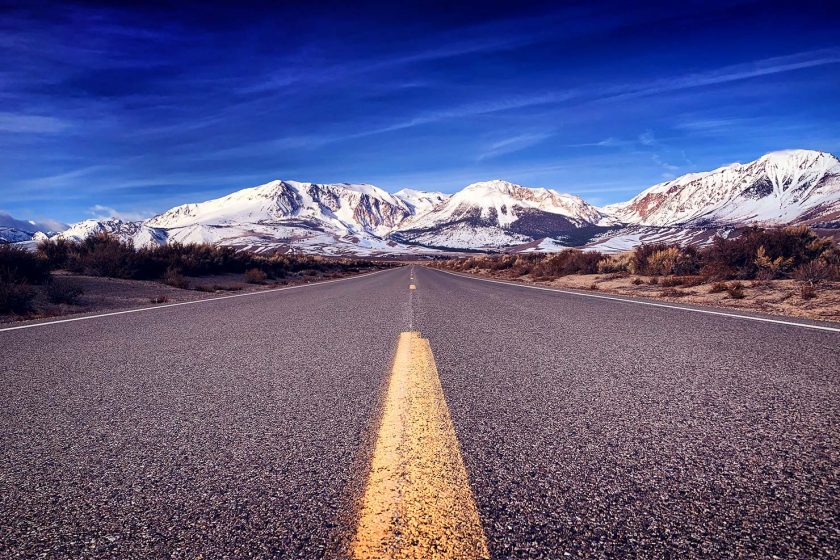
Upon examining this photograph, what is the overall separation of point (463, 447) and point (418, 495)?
1.43 ft

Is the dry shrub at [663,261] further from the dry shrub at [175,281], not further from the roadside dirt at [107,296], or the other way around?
the dry shrub at [175,281]

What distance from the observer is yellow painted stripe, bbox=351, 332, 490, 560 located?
115cm

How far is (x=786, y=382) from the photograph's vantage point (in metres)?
2.72

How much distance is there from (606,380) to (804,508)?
1.50 metres

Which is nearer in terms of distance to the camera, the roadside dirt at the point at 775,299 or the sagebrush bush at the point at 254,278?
the roadside dirt at the point at 775,299

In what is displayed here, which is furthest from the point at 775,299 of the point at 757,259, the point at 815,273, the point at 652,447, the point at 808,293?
the point at 652,447

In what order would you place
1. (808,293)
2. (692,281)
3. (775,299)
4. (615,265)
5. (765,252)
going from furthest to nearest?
(615,265), (765,252), (692,281), (775,299), (808,293)

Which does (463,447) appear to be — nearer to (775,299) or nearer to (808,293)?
(775,299)

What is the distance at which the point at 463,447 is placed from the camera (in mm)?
1777

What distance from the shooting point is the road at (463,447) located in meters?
1.24

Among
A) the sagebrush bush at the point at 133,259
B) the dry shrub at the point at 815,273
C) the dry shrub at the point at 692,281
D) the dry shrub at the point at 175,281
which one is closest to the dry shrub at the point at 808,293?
the dry shrub at the point at 815,273

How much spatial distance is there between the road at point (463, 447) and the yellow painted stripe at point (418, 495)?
0.05 m

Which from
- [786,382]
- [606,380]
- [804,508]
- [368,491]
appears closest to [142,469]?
[368,491]

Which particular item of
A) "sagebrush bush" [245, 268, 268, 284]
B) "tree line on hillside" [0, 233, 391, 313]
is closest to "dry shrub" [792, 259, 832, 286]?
"tree line on hillside" [0, 233, 391, 313]
